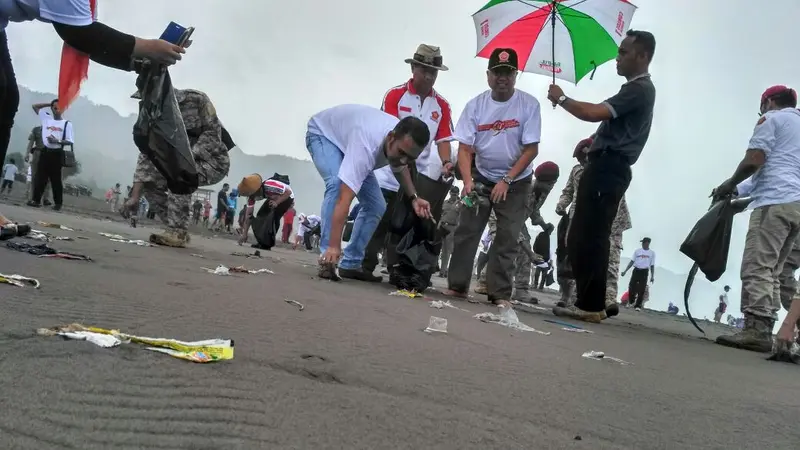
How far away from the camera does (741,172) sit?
13.5ft

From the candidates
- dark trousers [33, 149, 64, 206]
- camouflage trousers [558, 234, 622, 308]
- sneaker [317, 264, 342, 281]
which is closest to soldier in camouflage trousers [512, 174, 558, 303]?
camouflage trousers [558, 234, 622, 308]

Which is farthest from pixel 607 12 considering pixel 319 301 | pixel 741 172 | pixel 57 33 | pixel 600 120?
pixel 57 33

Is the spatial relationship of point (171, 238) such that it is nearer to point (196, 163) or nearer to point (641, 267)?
point (196, 163)

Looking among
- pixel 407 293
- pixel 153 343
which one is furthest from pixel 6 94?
pixel 407 293

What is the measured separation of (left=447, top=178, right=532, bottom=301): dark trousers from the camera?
482 centimetres

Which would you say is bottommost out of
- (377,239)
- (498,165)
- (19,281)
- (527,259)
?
(19,281)

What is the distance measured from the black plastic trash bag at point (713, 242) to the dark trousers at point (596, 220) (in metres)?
0.64

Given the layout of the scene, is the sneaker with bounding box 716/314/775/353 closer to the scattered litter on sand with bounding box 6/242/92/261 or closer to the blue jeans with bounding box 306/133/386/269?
the blue jeans with bounding box 306/133/386/269

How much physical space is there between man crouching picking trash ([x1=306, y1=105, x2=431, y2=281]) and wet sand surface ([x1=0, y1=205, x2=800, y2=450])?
1.33m

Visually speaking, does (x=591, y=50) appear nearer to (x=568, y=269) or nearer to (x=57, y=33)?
(x=568, y=269)

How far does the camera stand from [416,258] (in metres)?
4.74

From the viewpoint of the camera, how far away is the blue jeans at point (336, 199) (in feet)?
15.1

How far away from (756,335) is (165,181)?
5217 mm

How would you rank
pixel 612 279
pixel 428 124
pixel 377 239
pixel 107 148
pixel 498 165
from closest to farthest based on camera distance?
1. pixel 498 165
2. pixel 428 124
3. pixel 377 239
4. pixel 612 279
5. pixel 107 148
